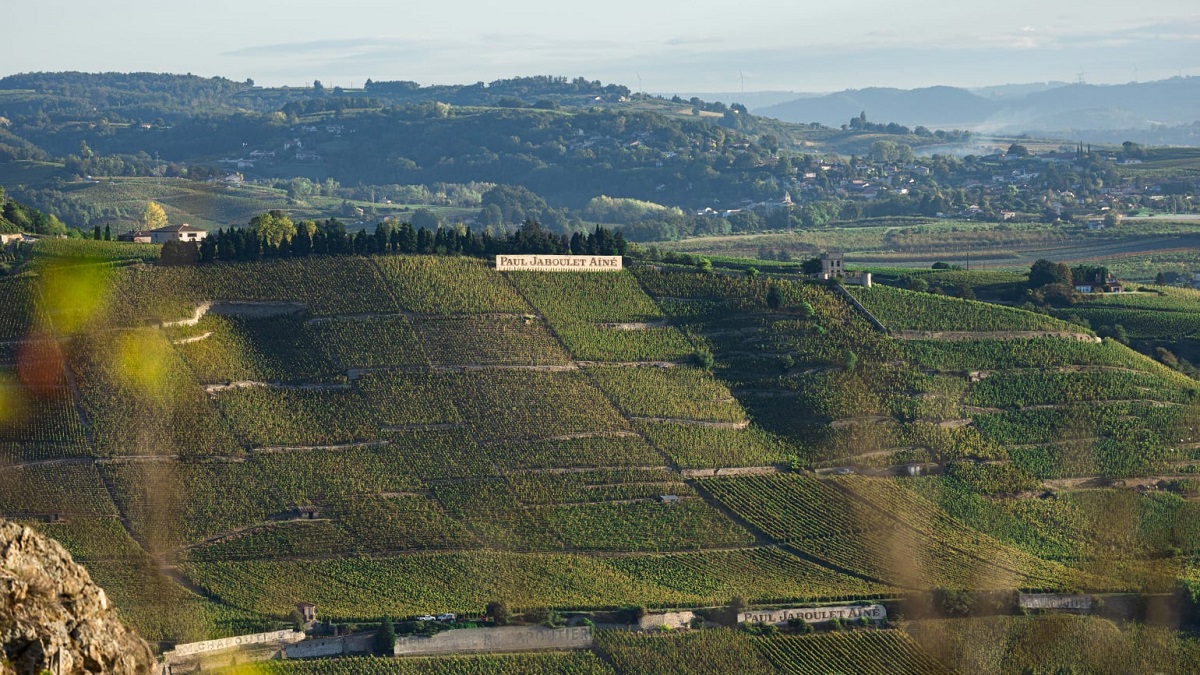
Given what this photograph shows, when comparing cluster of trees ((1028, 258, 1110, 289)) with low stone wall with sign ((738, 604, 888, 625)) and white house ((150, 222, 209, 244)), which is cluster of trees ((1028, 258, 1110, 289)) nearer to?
low stone wall with sign ((738, 604, 888, 625))

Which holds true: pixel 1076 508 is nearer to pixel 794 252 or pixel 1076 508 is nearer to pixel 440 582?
pixel 440 582

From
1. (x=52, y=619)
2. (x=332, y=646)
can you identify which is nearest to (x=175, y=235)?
(x=332, y=646)

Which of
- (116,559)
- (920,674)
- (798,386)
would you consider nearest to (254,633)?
(116,559)

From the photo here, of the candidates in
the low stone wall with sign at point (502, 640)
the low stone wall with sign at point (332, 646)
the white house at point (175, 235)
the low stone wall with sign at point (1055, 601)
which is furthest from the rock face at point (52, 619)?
the white house at point (175, 235)

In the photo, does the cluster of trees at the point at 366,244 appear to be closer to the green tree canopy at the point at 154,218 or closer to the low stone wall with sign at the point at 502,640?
the low stone wall with sign at the point at 502,640

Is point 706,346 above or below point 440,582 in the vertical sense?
above

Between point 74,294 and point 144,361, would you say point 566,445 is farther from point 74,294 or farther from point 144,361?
point 74,294

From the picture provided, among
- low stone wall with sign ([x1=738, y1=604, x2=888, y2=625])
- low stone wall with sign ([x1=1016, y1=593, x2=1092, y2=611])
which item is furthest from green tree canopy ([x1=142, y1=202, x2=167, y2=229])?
low stone wall with sign ([x1=1016, y1=593, x2=1092, y2=611])
